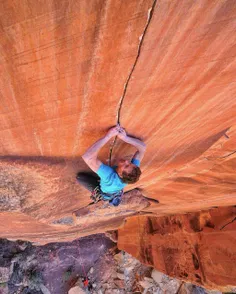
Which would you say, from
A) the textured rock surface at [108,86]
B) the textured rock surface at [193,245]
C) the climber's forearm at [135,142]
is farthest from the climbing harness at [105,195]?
the textured rock surface at [193,245]

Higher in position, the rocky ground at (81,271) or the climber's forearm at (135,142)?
the climber's forearm at (135,142)

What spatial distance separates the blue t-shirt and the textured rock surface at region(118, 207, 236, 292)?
2.64 m

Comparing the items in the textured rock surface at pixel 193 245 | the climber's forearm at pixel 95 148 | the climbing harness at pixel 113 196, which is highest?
the climber's forearm at pixel 95 148

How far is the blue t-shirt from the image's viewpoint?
99.3 inches

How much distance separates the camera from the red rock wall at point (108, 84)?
117cm

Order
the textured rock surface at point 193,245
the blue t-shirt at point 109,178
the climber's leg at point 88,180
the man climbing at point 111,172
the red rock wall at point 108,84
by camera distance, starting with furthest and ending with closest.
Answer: the textured rock surface at point 193,245
the climber's leg at point 88,180
the blue t-shirt at point 109,178
the man climbing at point 111,172
the red rock wall at point 108,84

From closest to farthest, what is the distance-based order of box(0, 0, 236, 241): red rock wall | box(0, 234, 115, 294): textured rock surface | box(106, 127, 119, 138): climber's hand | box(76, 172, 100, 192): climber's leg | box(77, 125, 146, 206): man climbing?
box(0, 0, 236, 241): red rock wall, box(106, 127, 119, 138): climber's hand, box(77, 125, 146, 206): man climbing, box(76, 172, 100, 192): climber's leg, box(0, 234, 115, 294): textured rock surface

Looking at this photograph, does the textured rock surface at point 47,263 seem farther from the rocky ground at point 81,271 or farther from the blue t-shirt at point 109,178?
the blue t-shirt at point 109,178

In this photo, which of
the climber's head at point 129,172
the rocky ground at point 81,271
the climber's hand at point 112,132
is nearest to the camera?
the climber's hand at point 112,132

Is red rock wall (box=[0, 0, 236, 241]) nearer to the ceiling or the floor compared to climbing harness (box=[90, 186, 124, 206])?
nearer to the ceiling

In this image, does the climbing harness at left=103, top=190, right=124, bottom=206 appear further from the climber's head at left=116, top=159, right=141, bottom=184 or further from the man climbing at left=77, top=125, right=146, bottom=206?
the climber's head at left=116, top=159, right=141, bottom=184

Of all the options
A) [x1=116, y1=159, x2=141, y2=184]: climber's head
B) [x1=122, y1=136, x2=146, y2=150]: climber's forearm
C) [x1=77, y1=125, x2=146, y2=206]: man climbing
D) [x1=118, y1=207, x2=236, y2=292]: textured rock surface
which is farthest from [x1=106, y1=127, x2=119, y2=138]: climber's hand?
[x1=118, y1=207, x2=236, y2=292]: textured rock surface

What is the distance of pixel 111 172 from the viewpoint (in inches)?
103

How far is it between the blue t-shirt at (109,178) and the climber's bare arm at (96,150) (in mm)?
101
